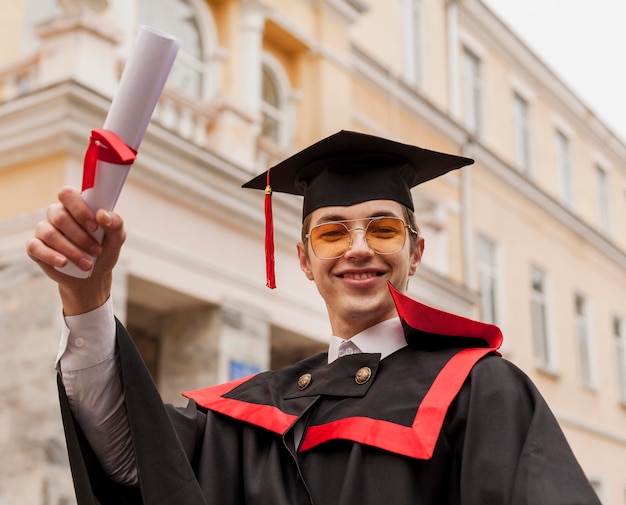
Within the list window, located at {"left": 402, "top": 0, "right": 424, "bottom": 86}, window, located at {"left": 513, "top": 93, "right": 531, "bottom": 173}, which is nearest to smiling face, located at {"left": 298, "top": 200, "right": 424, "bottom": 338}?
window, located at {"left": 402, "top": 0, "right": 424, "bottom": 86}

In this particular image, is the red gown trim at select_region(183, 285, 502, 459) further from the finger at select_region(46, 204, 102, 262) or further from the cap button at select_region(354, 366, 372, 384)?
the finger at select_region(46, 204, 102, 262)

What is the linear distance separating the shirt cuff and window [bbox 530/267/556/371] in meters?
15.3

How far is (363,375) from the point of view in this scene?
8.96 feet

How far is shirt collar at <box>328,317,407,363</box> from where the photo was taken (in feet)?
9.33

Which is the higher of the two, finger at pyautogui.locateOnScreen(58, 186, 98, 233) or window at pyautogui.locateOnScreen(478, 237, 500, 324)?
window at pyautogui.locateOnScreen(478, 237, 500, 324)

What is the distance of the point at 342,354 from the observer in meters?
2.90

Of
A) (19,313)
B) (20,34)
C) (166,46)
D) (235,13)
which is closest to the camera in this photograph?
(166,46)

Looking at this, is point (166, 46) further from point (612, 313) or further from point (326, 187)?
point (612, 313)

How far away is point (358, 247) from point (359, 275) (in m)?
0.09

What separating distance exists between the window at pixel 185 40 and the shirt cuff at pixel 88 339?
26.3 ft

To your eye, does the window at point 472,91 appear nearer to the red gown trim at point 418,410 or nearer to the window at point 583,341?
the window at point 583,341

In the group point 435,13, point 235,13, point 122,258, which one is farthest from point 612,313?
point 122,258

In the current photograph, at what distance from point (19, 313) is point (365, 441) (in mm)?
5802

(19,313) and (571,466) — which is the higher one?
(19,313)
